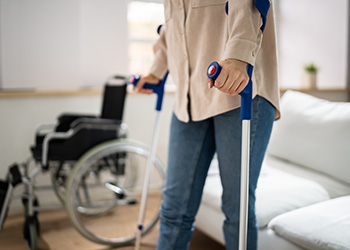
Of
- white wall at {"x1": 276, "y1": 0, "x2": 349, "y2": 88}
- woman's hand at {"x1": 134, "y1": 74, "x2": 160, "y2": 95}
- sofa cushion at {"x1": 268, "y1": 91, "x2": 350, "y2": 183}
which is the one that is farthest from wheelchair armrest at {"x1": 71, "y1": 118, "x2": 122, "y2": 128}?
white wall at {"x1": 276, "y1": 0, "x2": 349, "y2": 88}

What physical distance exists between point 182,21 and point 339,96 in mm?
2755

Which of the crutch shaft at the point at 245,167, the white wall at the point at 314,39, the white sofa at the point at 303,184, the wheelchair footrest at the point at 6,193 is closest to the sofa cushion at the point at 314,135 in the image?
the white sofa at the point at 303,184

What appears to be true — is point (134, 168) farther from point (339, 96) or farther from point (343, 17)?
point (343, 17)

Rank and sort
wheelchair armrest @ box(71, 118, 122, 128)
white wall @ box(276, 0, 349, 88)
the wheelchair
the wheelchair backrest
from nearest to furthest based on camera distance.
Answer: the wheelchair → wheelchair armrest @ box(71, 118, 122, 128) → the wheelchair backrest → white wall @ box(276, 0, 349, 88)

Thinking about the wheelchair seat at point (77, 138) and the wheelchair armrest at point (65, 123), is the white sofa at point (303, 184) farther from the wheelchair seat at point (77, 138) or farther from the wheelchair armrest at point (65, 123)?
the wheelchair armrest at point (65, 123)

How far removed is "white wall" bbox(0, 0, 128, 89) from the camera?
2.64 m

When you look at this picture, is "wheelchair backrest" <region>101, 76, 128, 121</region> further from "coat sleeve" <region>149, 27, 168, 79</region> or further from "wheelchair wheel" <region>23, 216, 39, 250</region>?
"coat sleeve" <region>149, 27, 168, 79</region>

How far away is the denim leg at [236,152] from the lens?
1105 mm

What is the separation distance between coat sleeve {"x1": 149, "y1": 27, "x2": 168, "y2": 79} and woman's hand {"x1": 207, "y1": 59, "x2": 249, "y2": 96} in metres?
0.51

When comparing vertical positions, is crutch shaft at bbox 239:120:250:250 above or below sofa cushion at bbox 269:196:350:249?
above

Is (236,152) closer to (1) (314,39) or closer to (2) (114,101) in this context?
(2) (114,101)

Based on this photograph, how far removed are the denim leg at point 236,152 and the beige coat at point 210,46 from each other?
4cm

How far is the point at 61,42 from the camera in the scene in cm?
279

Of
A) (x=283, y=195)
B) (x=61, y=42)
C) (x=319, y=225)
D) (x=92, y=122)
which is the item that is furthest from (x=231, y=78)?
(x=61, y=42)
